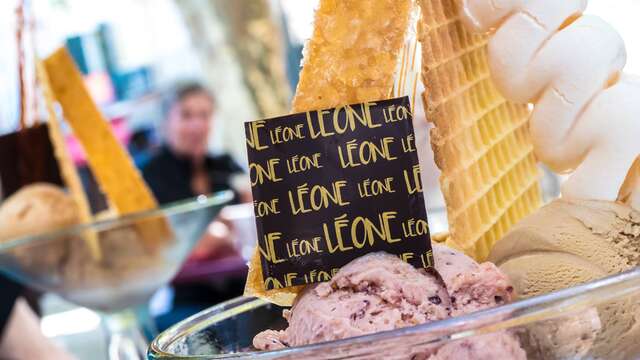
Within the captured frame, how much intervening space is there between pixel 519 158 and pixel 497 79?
0.17 m

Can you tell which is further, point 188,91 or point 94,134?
point 188,91

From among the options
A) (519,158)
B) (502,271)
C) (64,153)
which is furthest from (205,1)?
(502,271)

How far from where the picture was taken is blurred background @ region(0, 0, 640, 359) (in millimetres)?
2881

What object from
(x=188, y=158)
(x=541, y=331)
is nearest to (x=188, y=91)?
(x=188, y=158)

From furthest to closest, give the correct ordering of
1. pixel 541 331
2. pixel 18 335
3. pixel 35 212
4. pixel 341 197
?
pixel 18 335, pixel 35 212, pixel 341 197, pixel 541 331

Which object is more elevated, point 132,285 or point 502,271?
point 502,271

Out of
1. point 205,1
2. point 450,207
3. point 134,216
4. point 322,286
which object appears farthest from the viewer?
point 205,1

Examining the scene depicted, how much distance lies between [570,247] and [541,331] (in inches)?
6.1

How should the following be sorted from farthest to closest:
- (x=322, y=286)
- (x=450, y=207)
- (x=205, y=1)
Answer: (x=205, y=1) → (x=450, y=207) → (x=322, y=286)

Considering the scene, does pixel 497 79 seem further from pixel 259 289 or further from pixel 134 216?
pixel 134 216

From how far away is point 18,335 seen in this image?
1.79 meters

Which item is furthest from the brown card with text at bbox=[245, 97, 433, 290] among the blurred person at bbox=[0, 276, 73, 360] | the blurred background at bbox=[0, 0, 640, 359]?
the blurred person at bbox=[0, 276, 73, 360]

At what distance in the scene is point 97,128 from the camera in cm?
140

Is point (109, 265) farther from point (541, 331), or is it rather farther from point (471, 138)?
point (541, 331)
